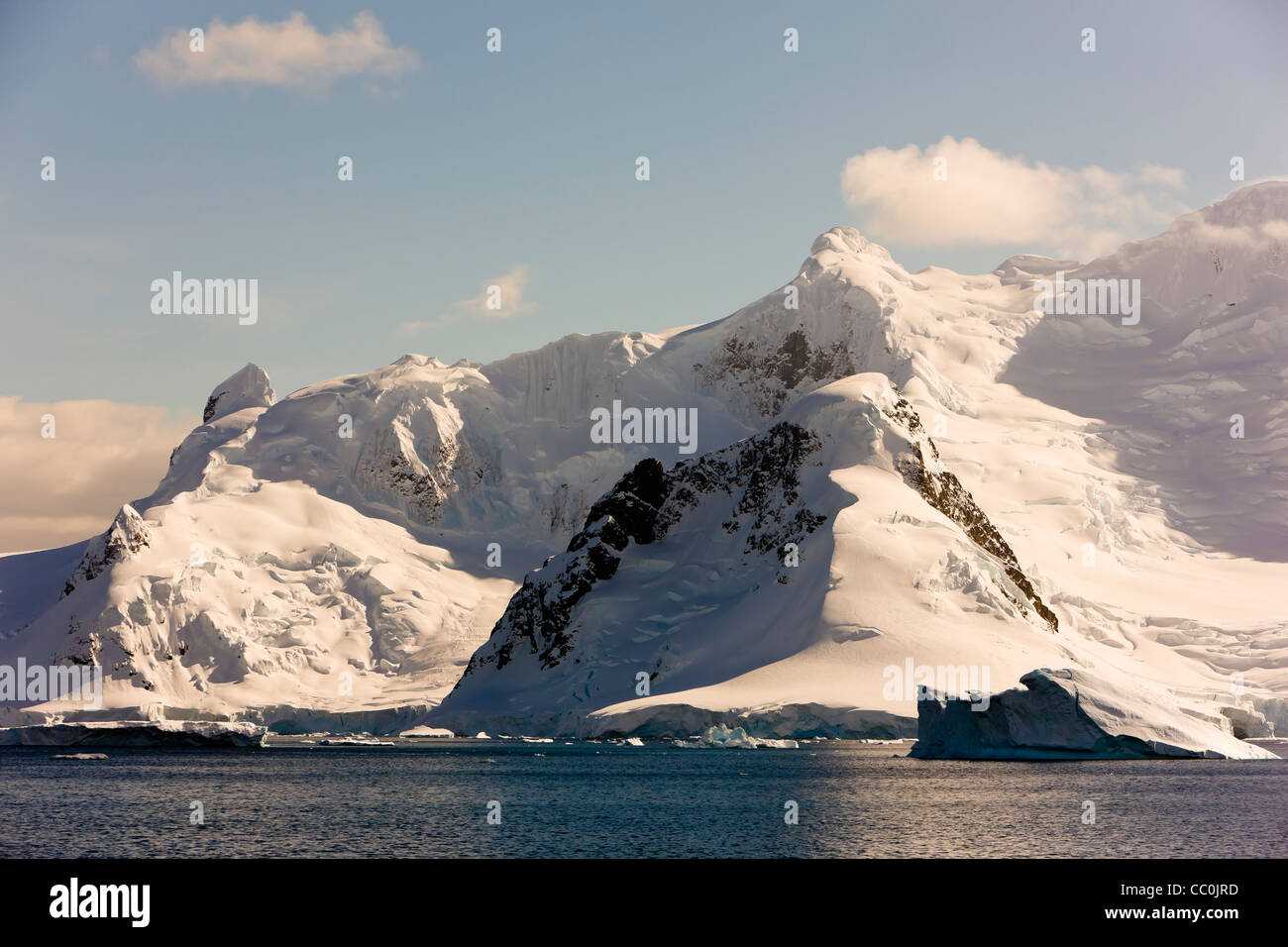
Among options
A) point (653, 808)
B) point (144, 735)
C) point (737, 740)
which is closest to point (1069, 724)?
point (737, 740)

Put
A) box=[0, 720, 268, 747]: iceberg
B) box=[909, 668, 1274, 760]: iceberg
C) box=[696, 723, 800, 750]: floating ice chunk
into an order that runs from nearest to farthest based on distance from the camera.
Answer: box=[909, 668, 1274, 760]: iceberg
box=[696, 723, 800, 750]: floating ice chunk
box=[0, 720, 268, 747]: iceberg

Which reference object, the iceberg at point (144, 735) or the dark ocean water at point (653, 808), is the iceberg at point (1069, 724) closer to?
the dark ocean water at point (653, 808)

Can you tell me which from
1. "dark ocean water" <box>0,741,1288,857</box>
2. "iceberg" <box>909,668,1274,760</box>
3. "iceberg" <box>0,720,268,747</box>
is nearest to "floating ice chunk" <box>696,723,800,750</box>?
"dark ocean water" <box>0,741,1288,857</box>

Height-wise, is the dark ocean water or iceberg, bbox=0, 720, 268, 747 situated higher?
the dark ocean water

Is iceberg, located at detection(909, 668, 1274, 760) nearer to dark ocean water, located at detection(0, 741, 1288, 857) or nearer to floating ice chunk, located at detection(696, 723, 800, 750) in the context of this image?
dark ocean water, located at detection(0, 741, 1288, 857)

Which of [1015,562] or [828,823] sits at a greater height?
[1015,562]

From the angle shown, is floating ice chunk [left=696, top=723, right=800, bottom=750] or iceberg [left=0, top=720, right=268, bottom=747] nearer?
floating ice chunk [left=696, top=723, right=800, bottom=750]
